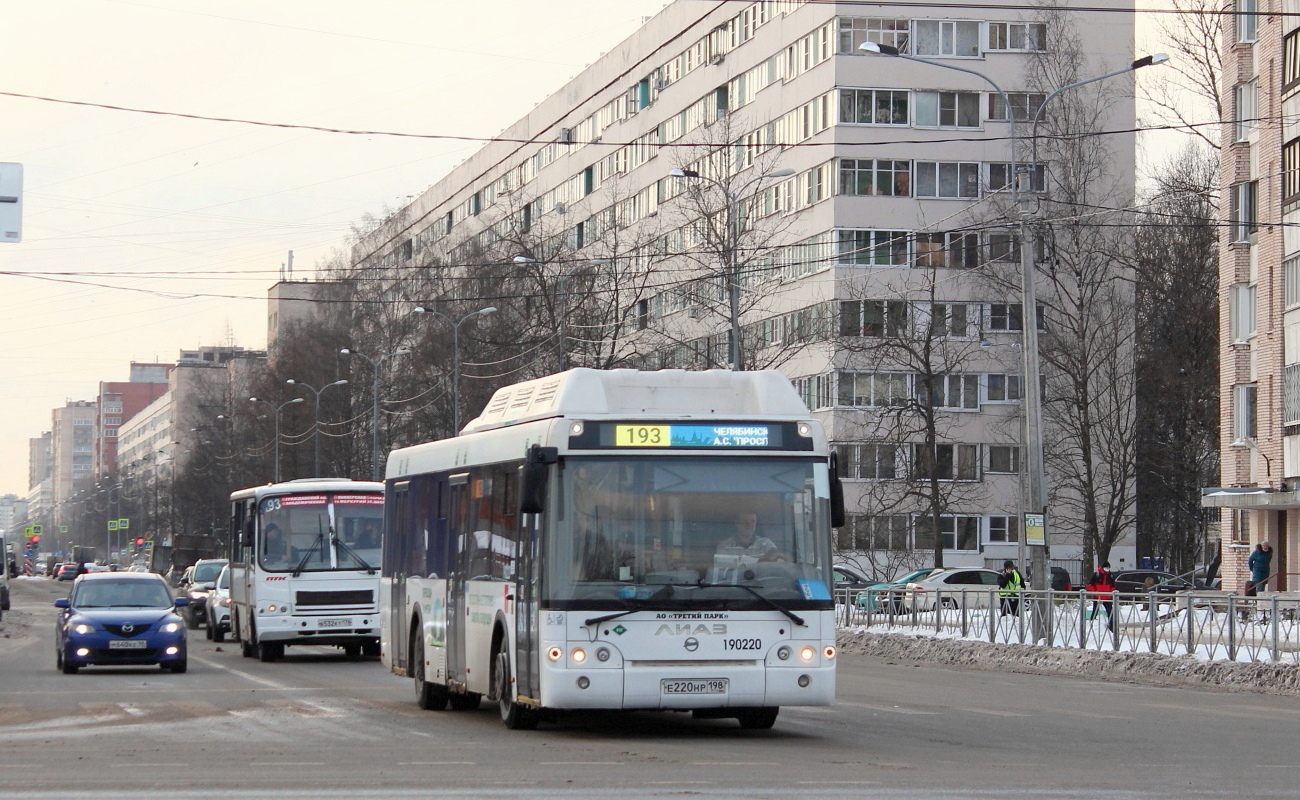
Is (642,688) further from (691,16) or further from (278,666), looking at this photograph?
(691,16)

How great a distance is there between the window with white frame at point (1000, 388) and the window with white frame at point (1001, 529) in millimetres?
4189

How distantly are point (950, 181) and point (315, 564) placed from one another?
4395cm

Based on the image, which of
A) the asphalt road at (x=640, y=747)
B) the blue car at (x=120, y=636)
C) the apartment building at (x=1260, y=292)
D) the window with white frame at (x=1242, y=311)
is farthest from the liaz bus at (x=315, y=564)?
the window with white frame at (x=1242, y=311)

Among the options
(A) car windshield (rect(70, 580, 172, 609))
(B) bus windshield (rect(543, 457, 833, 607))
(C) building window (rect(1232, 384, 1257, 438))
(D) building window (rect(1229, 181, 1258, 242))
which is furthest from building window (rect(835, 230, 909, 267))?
(B) bus windshield (rect(543, 457, 833, 607))

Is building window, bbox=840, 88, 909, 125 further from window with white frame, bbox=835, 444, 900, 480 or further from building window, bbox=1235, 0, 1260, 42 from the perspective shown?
building window, bbox=1235, 0, 1260, 42

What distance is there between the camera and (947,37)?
7025 centimetres

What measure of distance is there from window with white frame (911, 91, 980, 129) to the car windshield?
155ft

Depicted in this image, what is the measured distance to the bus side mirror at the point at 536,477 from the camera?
14.6 metres

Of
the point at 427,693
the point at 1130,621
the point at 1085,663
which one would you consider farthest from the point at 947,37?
the point at 427,693

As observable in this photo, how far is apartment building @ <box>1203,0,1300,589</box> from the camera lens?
4509 cm

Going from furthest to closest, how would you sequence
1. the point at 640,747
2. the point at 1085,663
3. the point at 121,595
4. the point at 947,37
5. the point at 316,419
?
1. the point at 316,419
2. the point at 947,37
3. the point at 1085,663
4. the point at 121,595
5. the point at 640,747

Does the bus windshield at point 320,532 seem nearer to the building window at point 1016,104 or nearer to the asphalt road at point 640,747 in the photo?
the asphalt road at point 640,747

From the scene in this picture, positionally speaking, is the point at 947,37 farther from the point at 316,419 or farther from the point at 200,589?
the point at 200,589

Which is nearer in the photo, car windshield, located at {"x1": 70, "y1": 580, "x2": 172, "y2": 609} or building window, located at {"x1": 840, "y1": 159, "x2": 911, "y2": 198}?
car windshield, located at {"x1": 70, "y1": 580, "x2": 172, "y2": 609}
